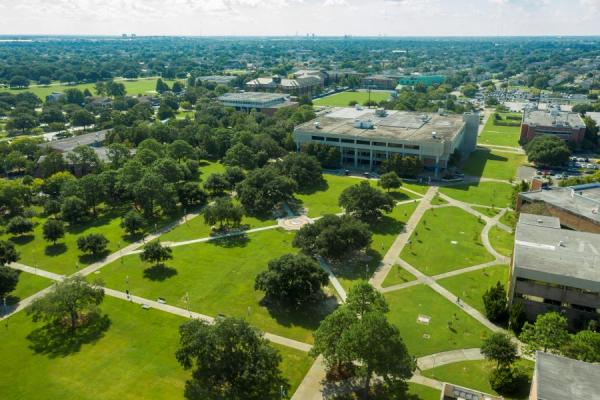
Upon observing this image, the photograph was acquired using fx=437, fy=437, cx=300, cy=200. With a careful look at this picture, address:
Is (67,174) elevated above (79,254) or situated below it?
above

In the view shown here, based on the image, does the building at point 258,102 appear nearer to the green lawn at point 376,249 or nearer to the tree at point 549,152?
the tree at point 549,152

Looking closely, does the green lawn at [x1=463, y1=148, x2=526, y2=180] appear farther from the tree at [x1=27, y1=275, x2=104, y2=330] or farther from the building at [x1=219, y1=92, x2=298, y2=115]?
the tree at [x1=27, y1=275, x2=104, y2=330]

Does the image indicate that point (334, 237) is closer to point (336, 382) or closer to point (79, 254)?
point (336, 382)

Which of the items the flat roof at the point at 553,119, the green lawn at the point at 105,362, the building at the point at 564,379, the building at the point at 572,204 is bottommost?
the green lawn at the point at 105,362

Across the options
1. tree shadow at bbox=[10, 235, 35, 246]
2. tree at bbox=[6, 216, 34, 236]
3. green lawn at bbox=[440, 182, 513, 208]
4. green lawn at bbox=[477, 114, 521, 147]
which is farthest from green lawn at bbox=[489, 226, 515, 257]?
tree at bbox=[6, 216, 34, 236]

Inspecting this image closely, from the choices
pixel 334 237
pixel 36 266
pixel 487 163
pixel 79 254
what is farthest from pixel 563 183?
pixel 36 266

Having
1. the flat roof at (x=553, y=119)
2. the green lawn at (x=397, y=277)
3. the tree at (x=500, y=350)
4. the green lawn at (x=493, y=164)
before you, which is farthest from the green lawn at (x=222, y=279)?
the flat roof at (x=553, y=119)

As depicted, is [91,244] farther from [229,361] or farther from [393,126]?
[393,126]
